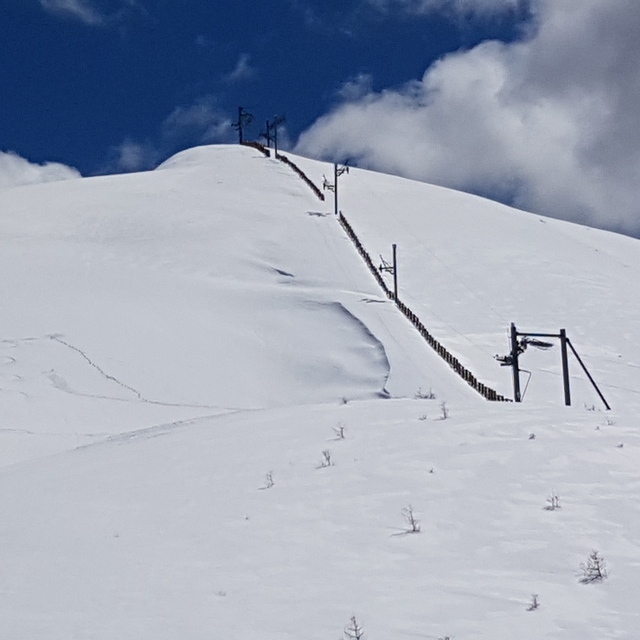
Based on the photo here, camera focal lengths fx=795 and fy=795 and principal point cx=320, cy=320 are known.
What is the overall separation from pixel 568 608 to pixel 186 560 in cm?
300

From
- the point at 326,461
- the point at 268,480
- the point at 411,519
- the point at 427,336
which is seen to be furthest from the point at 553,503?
the point at 427,336

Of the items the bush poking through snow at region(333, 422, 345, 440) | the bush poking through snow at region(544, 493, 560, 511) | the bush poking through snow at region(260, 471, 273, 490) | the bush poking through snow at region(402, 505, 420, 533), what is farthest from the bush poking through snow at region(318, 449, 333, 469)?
the bush poking through snow at region(544, 493, 560, 511)

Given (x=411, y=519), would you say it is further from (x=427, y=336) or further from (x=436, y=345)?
(x=427, y=336)

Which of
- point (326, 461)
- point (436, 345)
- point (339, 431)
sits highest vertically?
point (436, 345)

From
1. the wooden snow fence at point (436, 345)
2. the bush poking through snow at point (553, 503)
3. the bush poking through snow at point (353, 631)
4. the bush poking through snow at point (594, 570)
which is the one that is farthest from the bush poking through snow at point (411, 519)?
the wooden snow fence at point (436, 345)

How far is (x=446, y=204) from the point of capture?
5009 centimetres

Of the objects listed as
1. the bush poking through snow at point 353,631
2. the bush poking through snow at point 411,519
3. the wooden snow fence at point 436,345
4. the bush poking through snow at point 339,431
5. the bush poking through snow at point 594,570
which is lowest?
the bush poking through snow at point 353,631

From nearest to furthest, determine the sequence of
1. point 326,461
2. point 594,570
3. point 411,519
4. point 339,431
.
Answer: point 594,570
point 411,519
point 326,461
point 339,431

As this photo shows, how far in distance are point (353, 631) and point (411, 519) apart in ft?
5.59

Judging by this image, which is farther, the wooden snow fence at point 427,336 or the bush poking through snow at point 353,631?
the wooden snow fence at point 427,336

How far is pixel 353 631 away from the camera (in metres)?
4.94

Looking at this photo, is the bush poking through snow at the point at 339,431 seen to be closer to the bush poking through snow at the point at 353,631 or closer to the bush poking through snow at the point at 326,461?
the bush poking through snow at the point at 326,461

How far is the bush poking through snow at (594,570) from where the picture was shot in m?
5.38

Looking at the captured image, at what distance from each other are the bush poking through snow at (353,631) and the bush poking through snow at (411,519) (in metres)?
1.57
